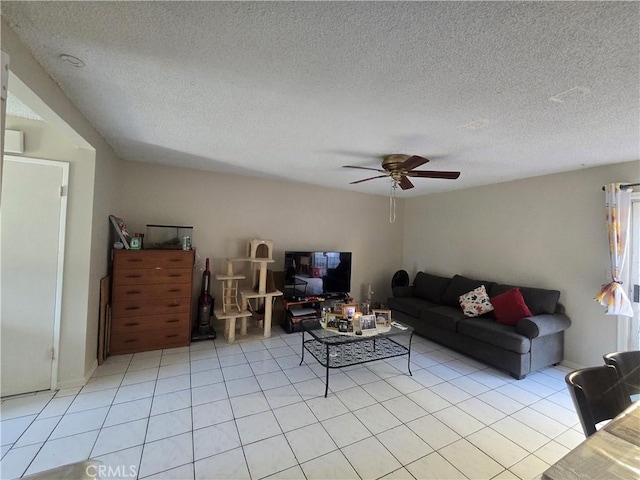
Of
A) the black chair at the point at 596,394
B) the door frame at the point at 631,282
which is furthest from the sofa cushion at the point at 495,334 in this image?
Answer: the black chair at the point at 596,394

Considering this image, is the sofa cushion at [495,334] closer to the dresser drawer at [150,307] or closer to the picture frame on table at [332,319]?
the picture frame on table at [332,319]

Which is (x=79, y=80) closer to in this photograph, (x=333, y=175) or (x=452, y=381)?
(x=333, y=175)

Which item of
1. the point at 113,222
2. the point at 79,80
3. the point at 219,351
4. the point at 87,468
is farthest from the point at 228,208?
the point at 87,468

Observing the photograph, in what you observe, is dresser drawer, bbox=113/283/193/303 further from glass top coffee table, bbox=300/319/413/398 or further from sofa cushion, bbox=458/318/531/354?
sofa cushion, bbox=458/318/531/354

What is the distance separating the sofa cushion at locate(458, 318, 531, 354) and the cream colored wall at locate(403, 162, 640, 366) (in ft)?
2.76

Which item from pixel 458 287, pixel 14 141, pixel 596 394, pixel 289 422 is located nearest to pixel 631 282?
Result: pixel 458 287

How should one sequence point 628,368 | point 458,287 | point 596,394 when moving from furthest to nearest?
point 458,287 → point 628,368 → point 596,394

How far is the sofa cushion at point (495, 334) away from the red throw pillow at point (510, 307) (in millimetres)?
94

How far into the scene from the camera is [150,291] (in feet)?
10.1

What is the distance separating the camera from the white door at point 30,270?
7.04 feet

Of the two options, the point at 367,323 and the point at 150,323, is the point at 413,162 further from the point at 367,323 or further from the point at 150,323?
the point at 150,323

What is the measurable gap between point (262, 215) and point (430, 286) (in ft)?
9.87

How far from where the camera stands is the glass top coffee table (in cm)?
263

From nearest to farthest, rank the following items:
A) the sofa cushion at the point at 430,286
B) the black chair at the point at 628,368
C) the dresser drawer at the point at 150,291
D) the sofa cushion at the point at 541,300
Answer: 1. the black chair at the point at 628,368
2. the dresser drawer at the point at 150,291
3. the sofa cushion at the point at 541,300
4. the sofa cushion at the point at 430,286
